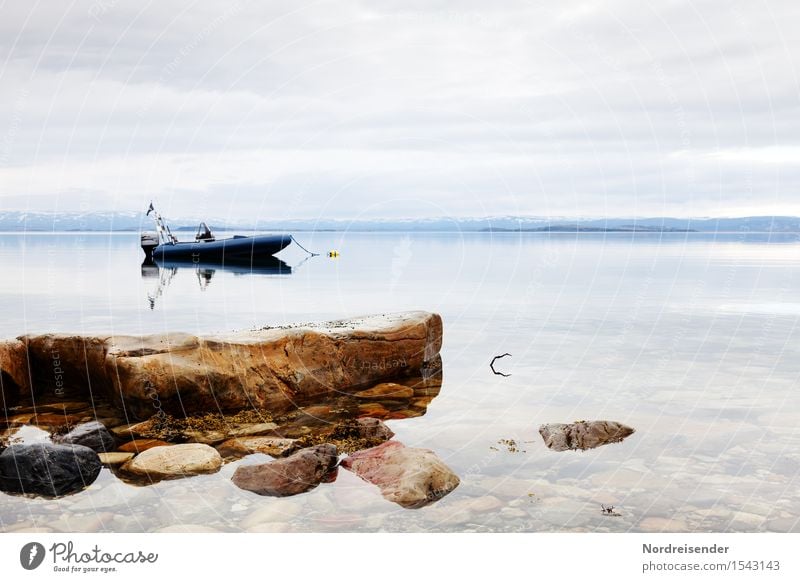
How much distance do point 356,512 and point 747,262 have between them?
45247 mm

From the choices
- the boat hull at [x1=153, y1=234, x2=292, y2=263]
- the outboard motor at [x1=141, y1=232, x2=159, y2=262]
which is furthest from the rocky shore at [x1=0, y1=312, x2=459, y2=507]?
the outboard motor at [x1=141, y1=232, x2=159, y2=262]

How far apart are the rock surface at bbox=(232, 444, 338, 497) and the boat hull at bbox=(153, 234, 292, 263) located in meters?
42.4

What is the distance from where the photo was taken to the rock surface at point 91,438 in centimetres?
991

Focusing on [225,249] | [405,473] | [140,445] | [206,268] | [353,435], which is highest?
[225,249]

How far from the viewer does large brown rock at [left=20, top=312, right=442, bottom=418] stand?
11461mm

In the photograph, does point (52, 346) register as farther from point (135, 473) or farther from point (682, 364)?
point (682, 364)

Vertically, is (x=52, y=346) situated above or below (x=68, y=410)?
above

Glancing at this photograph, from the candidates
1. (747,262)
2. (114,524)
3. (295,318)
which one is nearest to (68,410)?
(114,524)

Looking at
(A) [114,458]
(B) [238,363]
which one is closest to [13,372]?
(B) [238,363]

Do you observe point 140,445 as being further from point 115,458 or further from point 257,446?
point 257,446

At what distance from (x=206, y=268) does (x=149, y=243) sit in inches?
429

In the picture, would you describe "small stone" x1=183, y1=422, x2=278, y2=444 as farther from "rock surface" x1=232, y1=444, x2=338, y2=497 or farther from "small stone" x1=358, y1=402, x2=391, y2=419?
"rock surface" x1=232, y1=444, x2=338, y2=497

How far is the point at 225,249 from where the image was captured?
51.6 meters
